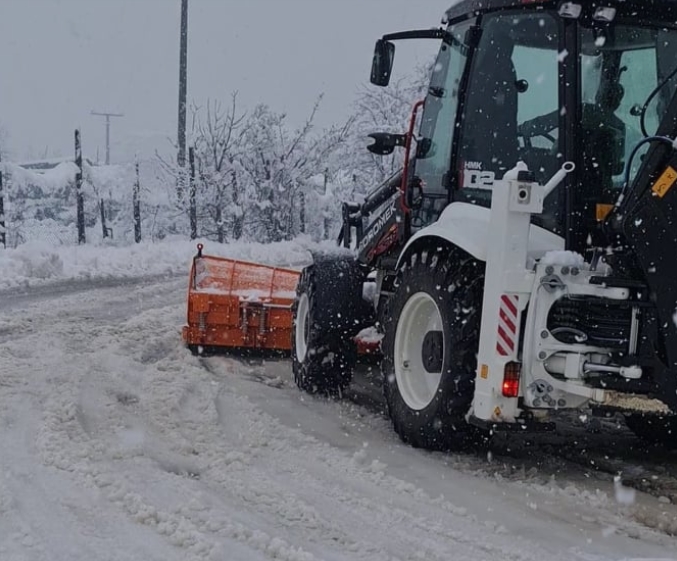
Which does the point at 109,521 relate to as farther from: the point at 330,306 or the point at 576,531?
the point at 330,306

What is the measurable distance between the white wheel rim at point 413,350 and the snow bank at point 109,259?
439cm

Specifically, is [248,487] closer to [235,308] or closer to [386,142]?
[386,142]

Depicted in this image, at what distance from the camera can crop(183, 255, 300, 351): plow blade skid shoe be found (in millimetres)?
7848

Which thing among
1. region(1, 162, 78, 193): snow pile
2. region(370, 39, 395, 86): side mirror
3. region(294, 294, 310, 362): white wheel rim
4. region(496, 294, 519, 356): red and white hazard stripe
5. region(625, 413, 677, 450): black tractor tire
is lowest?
region(625, 413, 677, 450): black tractor tire

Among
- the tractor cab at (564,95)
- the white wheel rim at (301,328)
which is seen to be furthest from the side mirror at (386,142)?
the white wheel rim at (301,328)

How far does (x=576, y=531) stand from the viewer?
3711 millimetres

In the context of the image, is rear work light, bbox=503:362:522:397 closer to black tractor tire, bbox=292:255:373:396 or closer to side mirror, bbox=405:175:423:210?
side mirror, bbox=405:175:423:210

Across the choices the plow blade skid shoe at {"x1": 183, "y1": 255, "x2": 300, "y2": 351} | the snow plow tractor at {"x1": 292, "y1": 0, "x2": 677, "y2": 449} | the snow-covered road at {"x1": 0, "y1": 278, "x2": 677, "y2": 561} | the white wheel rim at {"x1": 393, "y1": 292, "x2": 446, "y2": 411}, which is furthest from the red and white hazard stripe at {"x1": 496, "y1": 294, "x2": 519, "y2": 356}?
the plow blade skid shoe at {"x1": 183, "y1": 255, "x2": 300, "y2": 351}

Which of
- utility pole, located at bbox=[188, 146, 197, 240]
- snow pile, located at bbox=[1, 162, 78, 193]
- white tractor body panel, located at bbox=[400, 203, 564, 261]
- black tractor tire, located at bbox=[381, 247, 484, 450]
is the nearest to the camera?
white tractor body panel, located at bbox=[400, 203, 564, 261]

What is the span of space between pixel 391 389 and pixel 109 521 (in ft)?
7.53

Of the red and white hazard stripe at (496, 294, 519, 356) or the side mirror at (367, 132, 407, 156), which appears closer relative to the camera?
the red and white hazard stripe at (496, 294, 519, 356)

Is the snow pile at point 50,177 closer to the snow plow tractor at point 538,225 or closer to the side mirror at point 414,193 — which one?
the side mirror at point 414,193

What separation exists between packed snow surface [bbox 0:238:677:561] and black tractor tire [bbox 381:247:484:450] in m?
0.18

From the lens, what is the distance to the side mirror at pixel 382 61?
19.1 feet
